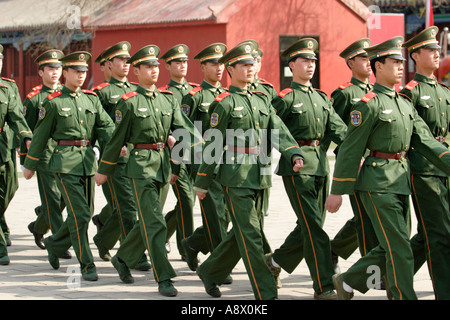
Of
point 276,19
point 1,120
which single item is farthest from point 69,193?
point 276,19

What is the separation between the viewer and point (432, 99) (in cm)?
712

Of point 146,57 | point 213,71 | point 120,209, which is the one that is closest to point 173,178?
point 120,209

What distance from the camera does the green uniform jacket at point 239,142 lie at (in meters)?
6.89

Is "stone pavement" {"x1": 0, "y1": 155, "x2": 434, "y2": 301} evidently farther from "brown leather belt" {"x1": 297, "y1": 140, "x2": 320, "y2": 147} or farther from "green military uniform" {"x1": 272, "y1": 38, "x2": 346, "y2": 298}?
"brown leather belt" {"x1": 297, "y1": 140, "x2": 320, "y2": 147}

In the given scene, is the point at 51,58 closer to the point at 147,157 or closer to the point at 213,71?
the point at 213,71

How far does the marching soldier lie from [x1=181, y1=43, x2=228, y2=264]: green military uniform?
140cm

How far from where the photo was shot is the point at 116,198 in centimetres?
866

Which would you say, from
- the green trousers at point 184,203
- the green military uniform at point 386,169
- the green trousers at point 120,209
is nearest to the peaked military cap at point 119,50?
the green trousers at point 120,209

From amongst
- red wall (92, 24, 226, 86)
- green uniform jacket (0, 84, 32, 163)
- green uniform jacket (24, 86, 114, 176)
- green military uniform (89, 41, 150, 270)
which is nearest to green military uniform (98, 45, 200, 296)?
green uniform jacket (24, 86, 114, 176)

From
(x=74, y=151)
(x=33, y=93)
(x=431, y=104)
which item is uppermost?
(x=431, y=104)

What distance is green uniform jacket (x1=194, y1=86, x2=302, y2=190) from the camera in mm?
6895

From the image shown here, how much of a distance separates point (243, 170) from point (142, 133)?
114 centimetres

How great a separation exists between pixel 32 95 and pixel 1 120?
1.07 metres
